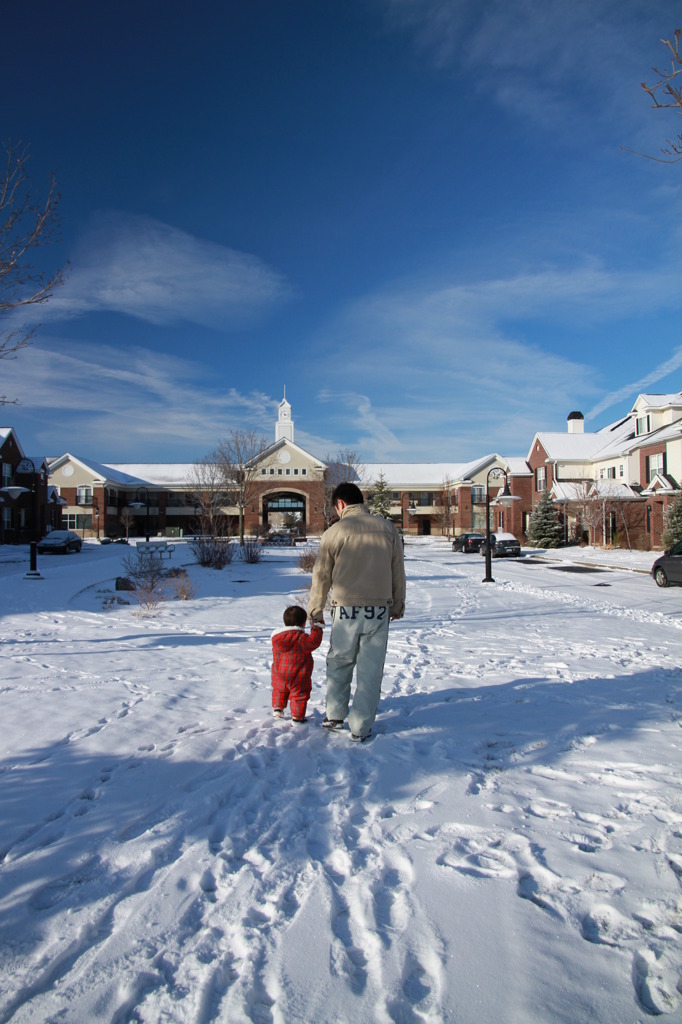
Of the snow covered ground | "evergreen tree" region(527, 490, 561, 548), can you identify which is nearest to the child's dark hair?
the snow covered ground

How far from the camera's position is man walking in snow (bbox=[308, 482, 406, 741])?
15.4 feet

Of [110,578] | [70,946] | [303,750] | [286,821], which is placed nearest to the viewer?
[70,946]

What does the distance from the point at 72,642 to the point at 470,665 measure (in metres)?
5.55

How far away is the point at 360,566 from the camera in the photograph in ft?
15.6

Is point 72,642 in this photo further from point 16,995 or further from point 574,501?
point 574,501

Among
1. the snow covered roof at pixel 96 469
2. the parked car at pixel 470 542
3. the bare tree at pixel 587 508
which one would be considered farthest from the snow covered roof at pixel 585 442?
the snow covered roof at pixel 96 469

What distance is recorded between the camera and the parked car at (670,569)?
59.5 feet

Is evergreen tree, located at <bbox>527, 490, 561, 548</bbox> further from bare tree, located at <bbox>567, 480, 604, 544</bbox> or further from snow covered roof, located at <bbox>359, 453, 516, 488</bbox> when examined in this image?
snow covered roof, located at <bbox>359, 453, 516, 488</bbox>

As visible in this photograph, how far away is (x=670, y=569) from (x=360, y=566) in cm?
1665

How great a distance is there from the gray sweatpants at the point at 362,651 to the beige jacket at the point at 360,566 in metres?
0.09

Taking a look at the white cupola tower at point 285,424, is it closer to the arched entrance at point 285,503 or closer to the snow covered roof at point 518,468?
the arched entrance at point 285,503

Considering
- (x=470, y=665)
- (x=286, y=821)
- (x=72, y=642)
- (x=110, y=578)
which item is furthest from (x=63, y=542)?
(x=286, y=821)

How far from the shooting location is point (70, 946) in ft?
8.00

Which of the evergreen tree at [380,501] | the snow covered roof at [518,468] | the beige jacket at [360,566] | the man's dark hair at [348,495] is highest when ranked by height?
the snow covered roof at [518,468]
